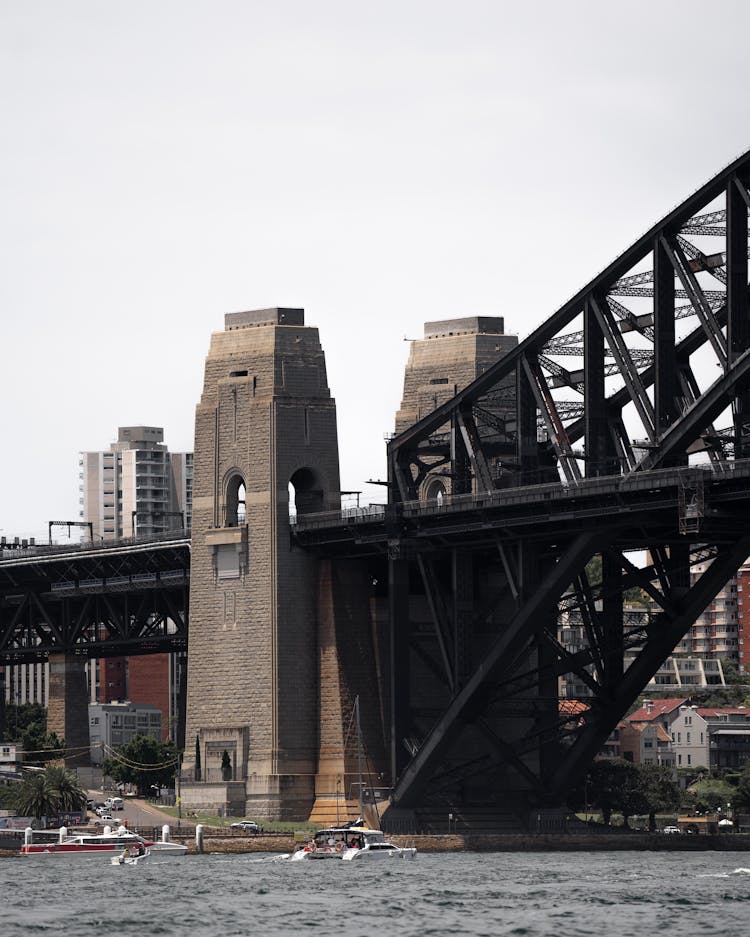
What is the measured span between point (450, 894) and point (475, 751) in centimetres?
5091

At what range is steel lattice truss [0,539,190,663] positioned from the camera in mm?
179875

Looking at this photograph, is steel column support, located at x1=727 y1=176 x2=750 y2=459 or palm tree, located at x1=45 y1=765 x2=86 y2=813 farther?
palm tree, located at x1=45 y1=765 x2=86 y2=813

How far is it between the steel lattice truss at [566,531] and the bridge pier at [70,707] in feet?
129

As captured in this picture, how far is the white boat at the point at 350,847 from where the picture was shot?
13988cm

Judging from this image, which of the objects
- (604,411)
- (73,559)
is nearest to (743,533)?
(604,411)

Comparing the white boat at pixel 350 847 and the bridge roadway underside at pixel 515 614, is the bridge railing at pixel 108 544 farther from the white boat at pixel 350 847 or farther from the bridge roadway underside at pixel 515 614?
the white boat at pixel 350 847

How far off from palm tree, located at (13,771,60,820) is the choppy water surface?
17049 mm

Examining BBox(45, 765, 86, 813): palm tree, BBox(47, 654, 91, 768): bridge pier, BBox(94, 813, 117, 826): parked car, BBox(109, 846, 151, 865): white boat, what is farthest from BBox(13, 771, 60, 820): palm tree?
BBox(47, 654, 91, 768): bridge pier

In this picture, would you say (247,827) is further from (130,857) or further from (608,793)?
(608,793)

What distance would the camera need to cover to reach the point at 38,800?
16088 centimetres

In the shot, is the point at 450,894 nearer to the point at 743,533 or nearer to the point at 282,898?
the point at 282,898

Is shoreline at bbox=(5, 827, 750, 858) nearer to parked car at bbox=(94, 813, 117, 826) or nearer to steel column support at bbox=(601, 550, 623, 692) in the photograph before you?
parked car at bbox=(94, 813, 117, 826)

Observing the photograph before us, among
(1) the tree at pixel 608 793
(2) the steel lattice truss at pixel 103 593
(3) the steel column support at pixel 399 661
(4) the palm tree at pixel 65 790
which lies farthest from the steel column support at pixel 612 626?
(1) the tree at pixel 608 793

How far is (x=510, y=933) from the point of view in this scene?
94875mm
